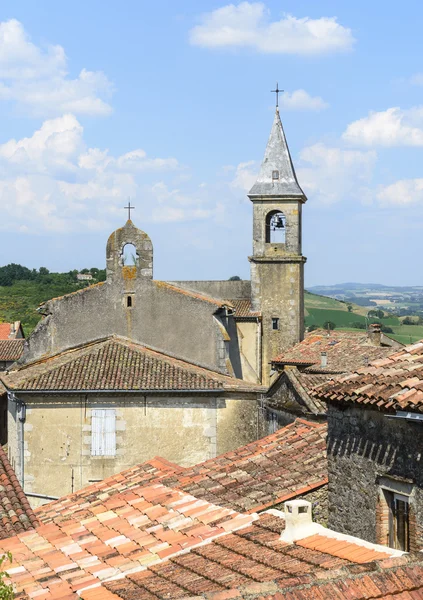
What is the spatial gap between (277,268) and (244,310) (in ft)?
8.02

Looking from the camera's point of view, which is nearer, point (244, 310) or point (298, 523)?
point (298, 523)

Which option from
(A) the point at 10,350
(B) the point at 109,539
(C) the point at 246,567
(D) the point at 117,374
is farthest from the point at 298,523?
(A) the point at 10,350

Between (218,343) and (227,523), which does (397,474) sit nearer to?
(227,523)

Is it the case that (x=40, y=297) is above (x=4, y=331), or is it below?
above

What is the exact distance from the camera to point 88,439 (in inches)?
861

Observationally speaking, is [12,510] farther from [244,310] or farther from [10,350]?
[10,350]

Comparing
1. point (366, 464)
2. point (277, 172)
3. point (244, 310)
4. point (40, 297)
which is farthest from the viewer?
point (40, 297)

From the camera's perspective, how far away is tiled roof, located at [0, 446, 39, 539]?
11.7 metres

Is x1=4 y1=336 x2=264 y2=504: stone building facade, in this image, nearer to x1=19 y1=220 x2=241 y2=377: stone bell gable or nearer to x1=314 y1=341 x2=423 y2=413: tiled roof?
x1=19 y1=220 x2=241 y2=377: stone bell gable

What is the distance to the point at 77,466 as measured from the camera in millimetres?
21984

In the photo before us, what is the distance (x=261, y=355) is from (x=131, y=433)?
19852 millimetres

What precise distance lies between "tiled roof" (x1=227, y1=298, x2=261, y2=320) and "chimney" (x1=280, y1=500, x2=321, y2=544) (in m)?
31.8

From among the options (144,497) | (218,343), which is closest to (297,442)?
(144,497)

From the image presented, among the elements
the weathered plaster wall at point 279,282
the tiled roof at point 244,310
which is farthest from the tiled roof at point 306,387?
the weathered plaster wall at point 279,282
